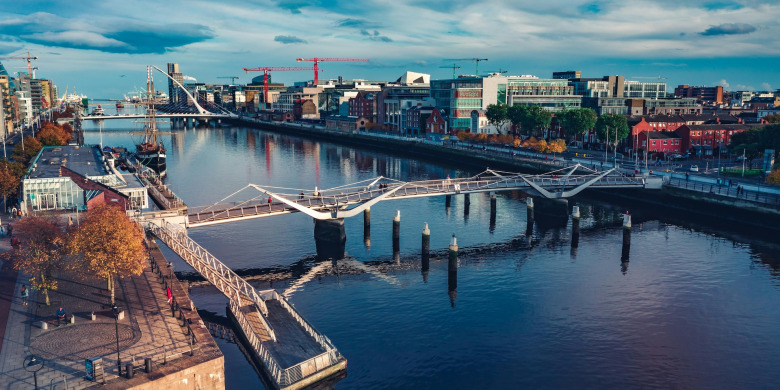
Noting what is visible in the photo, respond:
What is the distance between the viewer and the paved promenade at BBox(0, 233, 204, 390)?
24062mm

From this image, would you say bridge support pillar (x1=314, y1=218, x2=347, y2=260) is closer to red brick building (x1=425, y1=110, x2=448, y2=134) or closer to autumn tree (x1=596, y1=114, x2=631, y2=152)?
autumn tree (x1=596, y1=114, x2=631, y2=152)

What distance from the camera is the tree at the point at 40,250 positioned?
103 feet

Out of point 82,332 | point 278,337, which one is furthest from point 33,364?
point 278,337

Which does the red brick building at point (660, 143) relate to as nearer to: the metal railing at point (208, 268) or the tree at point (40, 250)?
the metal railing at point (208, 268)

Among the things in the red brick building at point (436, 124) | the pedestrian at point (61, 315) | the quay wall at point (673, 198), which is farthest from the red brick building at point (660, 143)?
the pedestrian at point (61, 315)

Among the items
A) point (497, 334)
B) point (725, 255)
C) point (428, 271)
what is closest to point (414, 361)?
point (497, 334)

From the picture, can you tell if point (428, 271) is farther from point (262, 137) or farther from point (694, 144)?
point (262, 137)

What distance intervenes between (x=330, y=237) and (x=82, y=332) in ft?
93.6

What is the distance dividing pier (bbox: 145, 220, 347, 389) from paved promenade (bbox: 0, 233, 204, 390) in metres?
4.09

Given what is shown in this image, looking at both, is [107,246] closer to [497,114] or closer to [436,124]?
[497,114]

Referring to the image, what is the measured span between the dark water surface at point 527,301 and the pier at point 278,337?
1460mm

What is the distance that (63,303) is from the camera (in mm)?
31688

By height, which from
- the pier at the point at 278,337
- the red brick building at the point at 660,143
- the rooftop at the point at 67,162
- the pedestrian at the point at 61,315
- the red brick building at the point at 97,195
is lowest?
the pier at the point at 278,337

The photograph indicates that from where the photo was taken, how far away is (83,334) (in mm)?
27828
